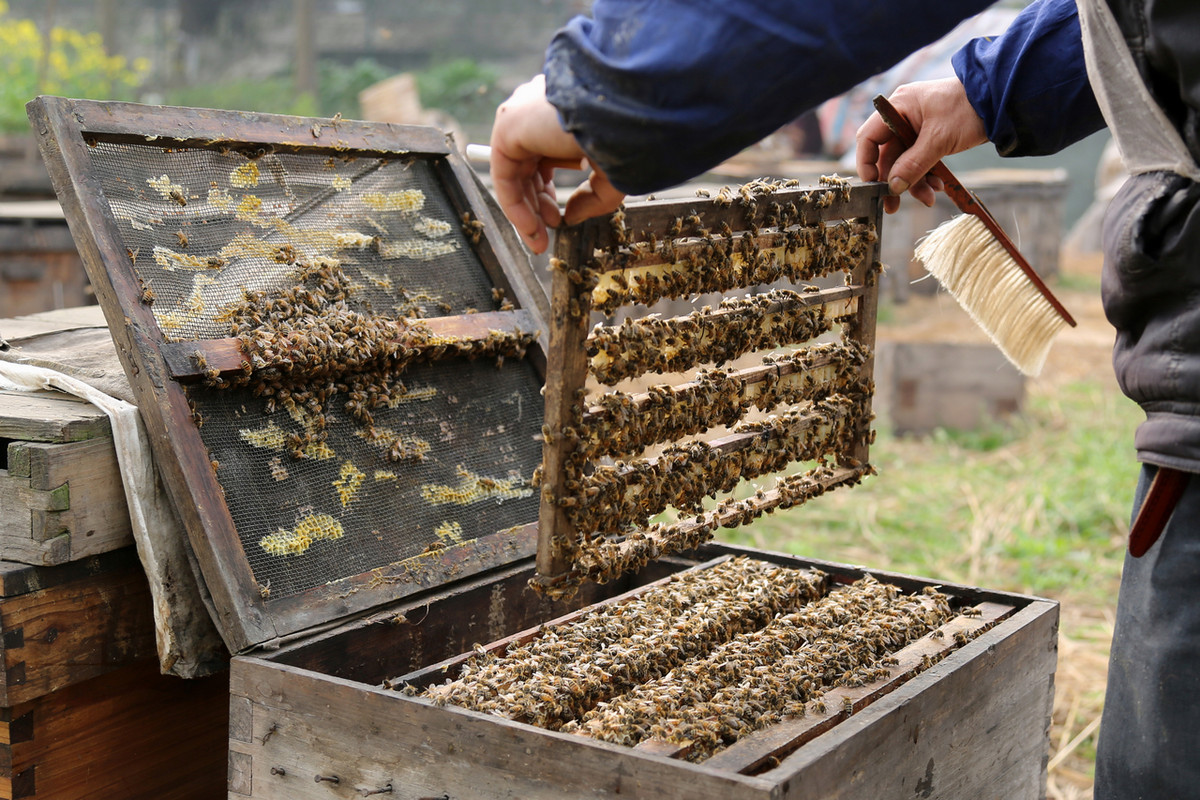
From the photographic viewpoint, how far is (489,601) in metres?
2.49

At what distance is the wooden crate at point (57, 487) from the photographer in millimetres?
1949

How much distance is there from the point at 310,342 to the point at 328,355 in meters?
0.04

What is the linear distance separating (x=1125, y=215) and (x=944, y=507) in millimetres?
5012

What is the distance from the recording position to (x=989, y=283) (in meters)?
2.40

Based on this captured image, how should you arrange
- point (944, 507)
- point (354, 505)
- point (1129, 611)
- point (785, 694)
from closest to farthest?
point (1129, 611) < point (785, 694) < point (354, 505) < point (944, 507)

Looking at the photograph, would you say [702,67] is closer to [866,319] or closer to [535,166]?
[535,166]

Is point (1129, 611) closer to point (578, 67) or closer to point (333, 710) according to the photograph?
point (578, 67)

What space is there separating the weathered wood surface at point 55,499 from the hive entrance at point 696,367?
86 cm

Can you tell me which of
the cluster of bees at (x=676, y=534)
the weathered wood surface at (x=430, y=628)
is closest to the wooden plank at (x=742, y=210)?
the cluster of bees at (x=676, y=534)

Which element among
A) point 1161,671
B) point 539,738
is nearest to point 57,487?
point 539,738

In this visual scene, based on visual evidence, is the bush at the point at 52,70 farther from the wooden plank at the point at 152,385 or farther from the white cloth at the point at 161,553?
the white cloth at the point at 161,553

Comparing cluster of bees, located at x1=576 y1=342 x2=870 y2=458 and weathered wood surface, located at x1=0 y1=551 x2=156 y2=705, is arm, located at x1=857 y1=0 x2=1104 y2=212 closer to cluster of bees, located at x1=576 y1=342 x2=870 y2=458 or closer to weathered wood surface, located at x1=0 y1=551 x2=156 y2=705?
cluster of bees, located at x1=576 y1=342 x2=870 y2=458

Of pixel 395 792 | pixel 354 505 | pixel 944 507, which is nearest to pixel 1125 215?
pixel 395 792

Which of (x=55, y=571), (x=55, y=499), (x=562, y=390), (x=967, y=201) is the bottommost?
(x=55, y=571)
